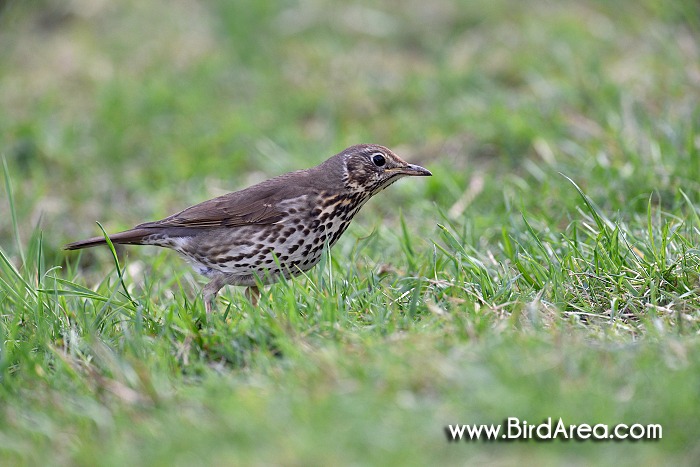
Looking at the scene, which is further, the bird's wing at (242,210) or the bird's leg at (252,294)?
A: the bird's wing at (242,210)

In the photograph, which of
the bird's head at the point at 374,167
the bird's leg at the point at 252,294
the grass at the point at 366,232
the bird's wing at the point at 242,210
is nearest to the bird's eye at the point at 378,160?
the bird's head at the point at 374,167

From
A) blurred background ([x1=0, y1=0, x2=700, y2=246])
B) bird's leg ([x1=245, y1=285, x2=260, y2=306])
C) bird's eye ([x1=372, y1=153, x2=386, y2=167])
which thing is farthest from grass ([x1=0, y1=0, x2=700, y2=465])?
bird's eye ([x1=372, y1=153, x2=386, y2=167])

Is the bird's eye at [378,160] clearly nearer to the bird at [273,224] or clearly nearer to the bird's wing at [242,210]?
the bird at [273,224]

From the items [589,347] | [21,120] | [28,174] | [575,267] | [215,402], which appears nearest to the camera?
[215,402]

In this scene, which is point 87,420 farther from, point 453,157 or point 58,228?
point 453,157

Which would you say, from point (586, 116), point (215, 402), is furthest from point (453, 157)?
point (215, 402)

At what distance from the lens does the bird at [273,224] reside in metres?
5.67

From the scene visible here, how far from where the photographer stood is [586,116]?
8672 mm

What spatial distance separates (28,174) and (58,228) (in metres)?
1.31

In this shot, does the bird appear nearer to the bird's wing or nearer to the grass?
the bird's wing

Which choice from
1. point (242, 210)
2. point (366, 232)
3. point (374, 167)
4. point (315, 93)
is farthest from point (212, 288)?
point (315, 93)

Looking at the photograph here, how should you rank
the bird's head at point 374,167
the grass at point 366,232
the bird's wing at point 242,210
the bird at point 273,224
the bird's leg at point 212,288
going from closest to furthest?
the grass at point 366,232, the bird's leg at point 212,288, the bird at point 273,224, the bird's wing at point 242,210, the bird's head at point 374,167

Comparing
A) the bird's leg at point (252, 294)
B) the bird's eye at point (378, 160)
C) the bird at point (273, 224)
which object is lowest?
the bird's leg at point (252, 294)

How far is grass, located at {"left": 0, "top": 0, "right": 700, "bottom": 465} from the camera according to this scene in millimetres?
3742
